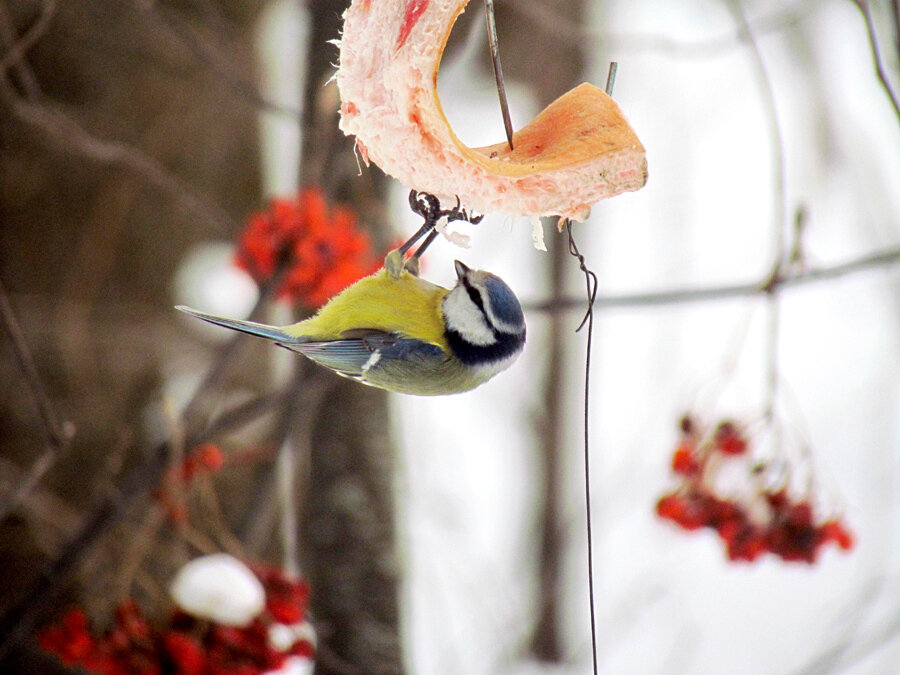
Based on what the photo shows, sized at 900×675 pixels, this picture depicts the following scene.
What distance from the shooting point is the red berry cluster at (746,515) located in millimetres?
1648

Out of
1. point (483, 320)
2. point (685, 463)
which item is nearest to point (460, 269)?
point (483, 320)

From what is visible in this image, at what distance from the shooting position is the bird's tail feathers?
1159 mm

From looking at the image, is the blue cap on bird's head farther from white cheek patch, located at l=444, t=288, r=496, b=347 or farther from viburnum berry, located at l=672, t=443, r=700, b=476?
viburnum berry, located at l=672, t=443, r=700, b=476

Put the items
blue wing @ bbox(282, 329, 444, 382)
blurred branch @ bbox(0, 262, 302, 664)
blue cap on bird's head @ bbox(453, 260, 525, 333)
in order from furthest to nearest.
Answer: blurred branch @ bbox(0, 262, 302, 664) → blue wing @ bbox(282, 329, 444, 382) → blue cap on bird's head @ bbox(453, 260, 525, 333)

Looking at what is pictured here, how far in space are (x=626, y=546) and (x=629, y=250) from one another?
6.12 feet

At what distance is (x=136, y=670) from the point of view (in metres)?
1.37

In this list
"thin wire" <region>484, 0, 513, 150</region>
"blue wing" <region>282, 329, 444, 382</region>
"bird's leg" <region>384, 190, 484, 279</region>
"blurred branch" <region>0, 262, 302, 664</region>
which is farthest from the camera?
"blurred branch" <region>0, 262, 302, 664</region>

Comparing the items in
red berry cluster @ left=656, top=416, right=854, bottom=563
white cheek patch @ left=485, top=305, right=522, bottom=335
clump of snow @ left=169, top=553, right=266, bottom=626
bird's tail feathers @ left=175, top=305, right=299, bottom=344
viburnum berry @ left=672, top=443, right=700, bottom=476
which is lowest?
clump of snow @ left=169, top=553, right=266, bottom=626

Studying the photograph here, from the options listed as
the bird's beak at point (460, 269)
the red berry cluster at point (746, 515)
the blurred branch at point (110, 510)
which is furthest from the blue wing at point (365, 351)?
the red berry cluster at point (746, 515)

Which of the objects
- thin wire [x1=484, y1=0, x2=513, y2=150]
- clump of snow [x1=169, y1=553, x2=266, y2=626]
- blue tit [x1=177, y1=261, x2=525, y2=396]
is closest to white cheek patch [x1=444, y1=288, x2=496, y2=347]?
blue tit [x1=177, y1=261, x2=525, y2=396]

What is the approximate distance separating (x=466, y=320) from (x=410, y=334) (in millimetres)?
131

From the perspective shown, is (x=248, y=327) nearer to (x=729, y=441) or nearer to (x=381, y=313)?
(x=381, y=313)

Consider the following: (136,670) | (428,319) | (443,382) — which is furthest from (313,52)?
(136,670)

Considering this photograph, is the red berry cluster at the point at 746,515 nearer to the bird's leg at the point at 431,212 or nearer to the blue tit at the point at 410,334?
the blue tit at the point at 410,334
